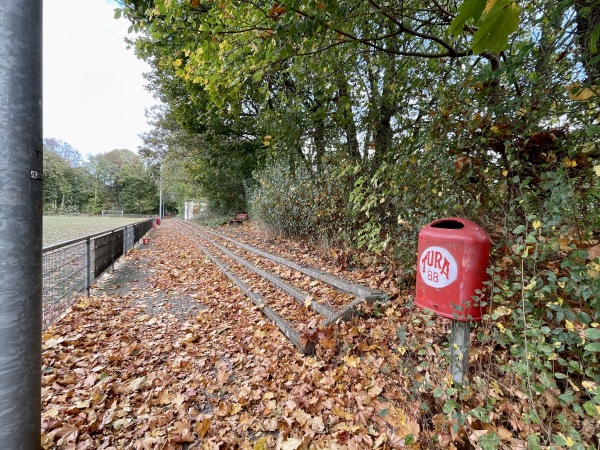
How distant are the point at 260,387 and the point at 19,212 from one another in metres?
2.27

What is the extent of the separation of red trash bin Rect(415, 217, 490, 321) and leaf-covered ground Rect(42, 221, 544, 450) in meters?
0.30

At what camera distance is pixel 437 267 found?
1906mm

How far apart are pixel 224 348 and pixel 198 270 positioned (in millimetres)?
4618

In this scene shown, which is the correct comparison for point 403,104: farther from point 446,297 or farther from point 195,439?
point 195,439

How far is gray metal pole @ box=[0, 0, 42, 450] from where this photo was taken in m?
1.35

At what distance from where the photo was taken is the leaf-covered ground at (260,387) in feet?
6.14

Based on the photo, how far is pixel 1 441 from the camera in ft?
4.60

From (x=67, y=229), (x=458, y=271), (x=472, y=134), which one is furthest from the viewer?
→ (x=67, y=229)

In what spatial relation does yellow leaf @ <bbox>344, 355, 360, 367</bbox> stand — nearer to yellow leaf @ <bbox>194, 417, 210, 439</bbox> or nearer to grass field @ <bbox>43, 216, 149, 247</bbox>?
yellow leaf @ <bbox>194, 417, 210, 439</bbox>

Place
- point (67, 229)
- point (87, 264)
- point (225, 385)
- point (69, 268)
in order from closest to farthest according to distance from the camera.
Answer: point (225, 385)
point (69, 268)
point (87, 264)
point (67, 229)

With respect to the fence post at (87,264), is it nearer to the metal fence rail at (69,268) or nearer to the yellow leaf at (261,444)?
the metal fence rail at (69,268)

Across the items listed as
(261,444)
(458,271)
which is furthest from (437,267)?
(261,444)

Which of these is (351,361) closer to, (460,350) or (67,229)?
(460,350)

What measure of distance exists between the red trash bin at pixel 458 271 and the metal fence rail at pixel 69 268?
4.28 metres
